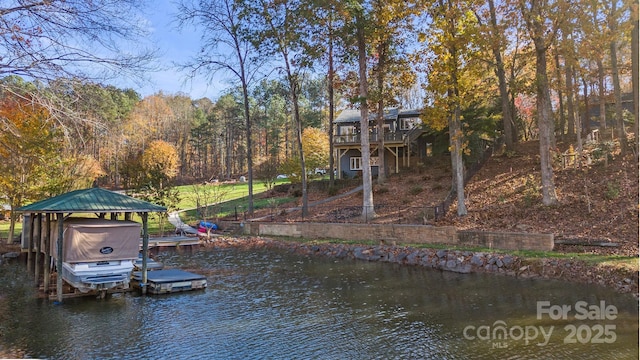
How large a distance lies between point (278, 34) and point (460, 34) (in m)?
11.8

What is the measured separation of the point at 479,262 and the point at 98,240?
12285mm

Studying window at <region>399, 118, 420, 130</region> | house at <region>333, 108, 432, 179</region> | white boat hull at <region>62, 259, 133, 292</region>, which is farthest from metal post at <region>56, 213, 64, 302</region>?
window at <region>399, 118, 420, 130</region>

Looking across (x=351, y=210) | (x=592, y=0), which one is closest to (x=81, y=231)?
(x=351, y=210)

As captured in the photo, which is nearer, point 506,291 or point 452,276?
point 506,291

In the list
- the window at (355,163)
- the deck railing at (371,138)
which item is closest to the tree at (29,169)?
the deck railing at (371,138)

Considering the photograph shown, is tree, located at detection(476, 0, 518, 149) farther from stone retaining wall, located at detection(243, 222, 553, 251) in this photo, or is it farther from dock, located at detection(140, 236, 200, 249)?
dock, located at detection(140, 236, 200, 249)

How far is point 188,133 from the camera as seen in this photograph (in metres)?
71.1

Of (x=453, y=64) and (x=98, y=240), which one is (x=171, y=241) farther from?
(x=453, y=64)

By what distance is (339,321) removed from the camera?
33.5 feet

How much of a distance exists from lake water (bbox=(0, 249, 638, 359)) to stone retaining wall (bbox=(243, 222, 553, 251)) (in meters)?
2.33

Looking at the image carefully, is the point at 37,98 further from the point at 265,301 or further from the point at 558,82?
the point at 558,82

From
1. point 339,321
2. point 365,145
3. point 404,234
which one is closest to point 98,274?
point 339,321

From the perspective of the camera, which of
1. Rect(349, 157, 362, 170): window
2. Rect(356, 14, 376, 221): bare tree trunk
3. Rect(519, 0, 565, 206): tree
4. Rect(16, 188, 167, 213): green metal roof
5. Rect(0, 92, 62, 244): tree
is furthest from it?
Rect(349, 157, 362, 170): window

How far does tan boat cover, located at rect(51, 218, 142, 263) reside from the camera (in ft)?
41.0
